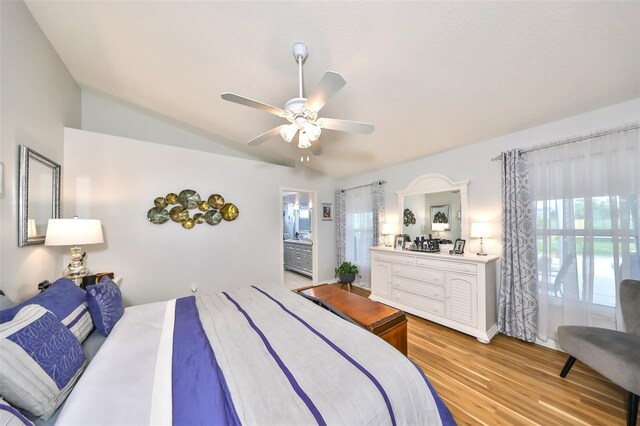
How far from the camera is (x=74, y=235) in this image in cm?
196

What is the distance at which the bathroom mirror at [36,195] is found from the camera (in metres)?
1.69

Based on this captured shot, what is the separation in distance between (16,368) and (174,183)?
2.78 meters

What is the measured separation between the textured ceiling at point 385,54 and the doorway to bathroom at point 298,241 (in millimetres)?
2286

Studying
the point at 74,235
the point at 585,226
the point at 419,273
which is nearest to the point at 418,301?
the point at 419,273

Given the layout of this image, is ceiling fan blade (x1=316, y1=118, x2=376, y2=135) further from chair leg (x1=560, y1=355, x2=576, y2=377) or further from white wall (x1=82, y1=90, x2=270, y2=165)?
white wall (x1=82, y1=90, x2=270, y2=165)

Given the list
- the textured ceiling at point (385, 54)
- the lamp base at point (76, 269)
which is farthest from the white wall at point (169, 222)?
the textured ceiling at point (385, 54)

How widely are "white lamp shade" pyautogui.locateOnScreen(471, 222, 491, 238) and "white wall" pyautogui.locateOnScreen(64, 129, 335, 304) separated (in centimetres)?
290

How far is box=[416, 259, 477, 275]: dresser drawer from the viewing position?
2508mm

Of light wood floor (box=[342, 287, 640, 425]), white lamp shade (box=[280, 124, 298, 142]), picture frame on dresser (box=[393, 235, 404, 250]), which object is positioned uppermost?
white lamp shade (box=[280, 124, 298, 142])

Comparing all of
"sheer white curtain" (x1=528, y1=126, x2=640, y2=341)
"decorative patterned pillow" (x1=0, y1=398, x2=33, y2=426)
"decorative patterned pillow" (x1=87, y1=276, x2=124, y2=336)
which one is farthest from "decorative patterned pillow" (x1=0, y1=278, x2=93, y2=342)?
"sheer white curtain" (x1=528, y1=126, x2=640, y2=341)

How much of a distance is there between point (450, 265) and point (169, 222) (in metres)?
3.71

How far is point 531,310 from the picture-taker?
2.34 metres

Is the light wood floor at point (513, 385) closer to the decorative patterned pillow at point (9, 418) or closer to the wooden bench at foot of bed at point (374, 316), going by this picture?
the wooden bench at foot of bed at point (374, 316)

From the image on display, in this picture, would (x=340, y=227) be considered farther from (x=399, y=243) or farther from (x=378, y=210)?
(x=399, y=243)
